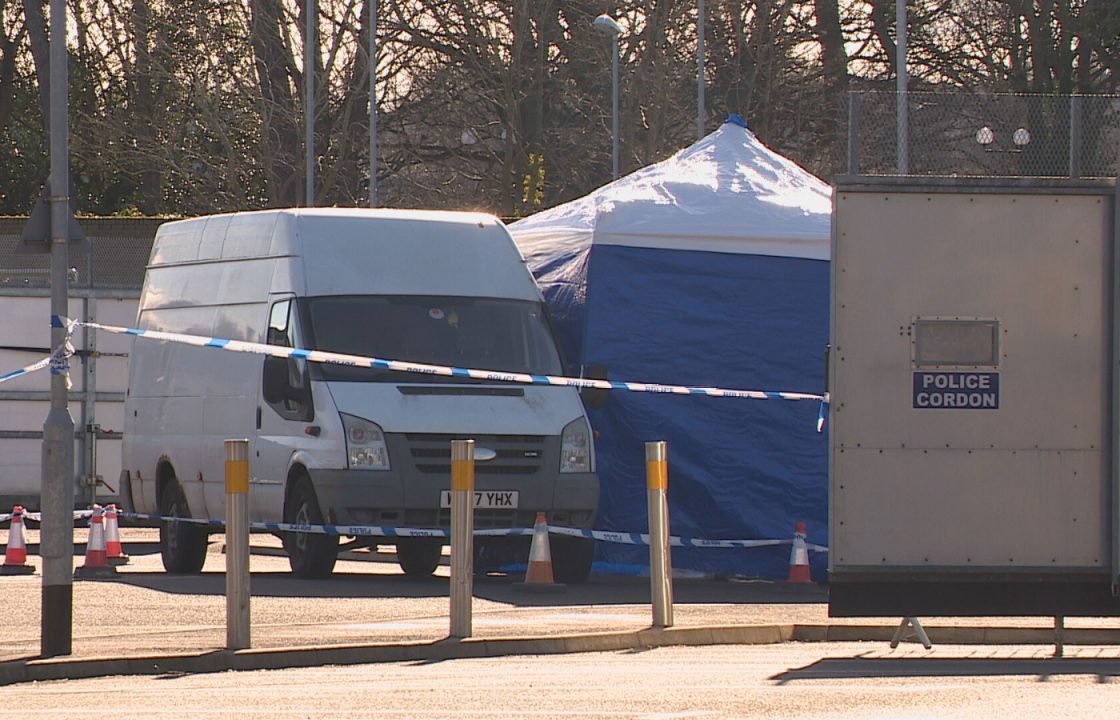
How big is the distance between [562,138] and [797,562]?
Answer: 3443cm

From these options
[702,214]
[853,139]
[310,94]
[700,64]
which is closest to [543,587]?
[702,214]

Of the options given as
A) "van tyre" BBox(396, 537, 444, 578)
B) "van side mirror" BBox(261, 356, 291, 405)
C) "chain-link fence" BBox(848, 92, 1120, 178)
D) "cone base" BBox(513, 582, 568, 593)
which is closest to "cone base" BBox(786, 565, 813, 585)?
"cone base" BBox(513, 582, 568, 593)

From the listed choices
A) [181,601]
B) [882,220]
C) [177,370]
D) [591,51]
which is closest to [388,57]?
[591,51]

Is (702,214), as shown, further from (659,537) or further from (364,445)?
(659,537)

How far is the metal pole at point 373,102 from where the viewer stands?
4553 cm

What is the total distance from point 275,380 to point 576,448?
2.18m

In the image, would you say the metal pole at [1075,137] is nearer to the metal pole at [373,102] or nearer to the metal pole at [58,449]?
the metal pole at [58,449]

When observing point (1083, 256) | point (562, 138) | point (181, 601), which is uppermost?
point (562, 138)

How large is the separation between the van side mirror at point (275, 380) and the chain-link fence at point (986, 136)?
584cm

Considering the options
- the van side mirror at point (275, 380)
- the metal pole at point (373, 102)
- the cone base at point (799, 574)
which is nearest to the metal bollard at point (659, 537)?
the cone base at point (799, 574)

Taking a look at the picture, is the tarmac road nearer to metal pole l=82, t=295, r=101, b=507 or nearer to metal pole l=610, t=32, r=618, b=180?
metal pole l=82, t=295, r=101, b=507

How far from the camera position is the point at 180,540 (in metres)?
18.3

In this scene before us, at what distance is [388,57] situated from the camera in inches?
1877

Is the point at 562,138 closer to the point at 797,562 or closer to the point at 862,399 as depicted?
the point at 797,562
